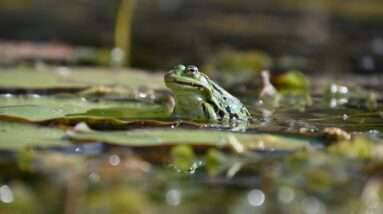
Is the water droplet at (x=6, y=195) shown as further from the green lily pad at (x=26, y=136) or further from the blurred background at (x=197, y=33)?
the blurred background at (x=197, y=33)

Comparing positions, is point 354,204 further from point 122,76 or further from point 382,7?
point 382,7

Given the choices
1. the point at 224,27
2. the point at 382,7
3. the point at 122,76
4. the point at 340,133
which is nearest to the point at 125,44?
the point at 122,76

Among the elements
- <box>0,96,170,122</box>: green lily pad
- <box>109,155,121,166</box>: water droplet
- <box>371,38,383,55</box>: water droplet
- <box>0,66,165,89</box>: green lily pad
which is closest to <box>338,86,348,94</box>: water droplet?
<box>0,66,165,89</box>: green lily pad

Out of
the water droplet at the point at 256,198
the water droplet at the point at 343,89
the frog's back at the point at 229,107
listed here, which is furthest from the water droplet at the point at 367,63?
the water droplet at the point at 256,198

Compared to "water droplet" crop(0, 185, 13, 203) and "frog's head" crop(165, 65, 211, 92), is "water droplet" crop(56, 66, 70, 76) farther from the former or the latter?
"water droplet" crop(0, 185, 13, 203)

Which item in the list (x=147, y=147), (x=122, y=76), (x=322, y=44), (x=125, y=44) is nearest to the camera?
(x=147, y=147)

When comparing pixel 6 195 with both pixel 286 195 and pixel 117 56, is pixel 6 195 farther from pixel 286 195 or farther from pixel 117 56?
pixel 117 56
